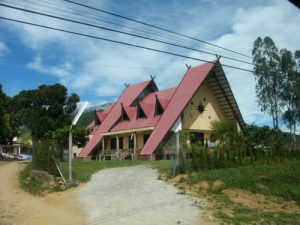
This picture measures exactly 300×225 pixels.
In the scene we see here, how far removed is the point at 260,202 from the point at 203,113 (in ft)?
70.3

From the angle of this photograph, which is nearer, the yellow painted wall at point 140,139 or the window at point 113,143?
the yellow painted wall at point 140,139

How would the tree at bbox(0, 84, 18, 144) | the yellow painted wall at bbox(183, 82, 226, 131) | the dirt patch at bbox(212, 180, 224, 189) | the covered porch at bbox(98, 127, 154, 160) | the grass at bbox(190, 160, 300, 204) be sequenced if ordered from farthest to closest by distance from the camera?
the tree at bbox(0, 84, 18, 144)
the covered porch at bbox(98, 127, 154, 160)
the yellow painted wall at bbox(183, 82, 226, 131)
the dirt patch at bbox(212, 180, 224, 189)
the grass at bbox(190, 160, 300, 204)

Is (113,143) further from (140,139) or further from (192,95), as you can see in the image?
(192,95)

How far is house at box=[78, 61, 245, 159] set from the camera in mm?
31234

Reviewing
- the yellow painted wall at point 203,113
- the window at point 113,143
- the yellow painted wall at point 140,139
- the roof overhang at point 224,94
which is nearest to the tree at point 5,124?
the window at point 113,143

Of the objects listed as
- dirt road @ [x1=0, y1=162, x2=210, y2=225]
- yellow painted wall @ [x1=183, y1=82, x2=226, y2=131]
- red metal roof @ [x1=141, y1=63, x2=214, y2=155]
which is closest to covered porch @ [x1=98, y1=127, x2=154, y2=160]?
red metal roof @ [x1=141, y1=63, x2=214, y2=155]

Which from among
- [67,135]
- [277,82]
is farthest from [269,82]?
[67,135]

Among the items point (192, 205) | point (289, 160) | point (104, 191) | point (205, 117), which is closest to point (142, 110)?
point (205, 117)

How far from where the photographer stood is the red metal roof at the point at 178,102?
30.2m

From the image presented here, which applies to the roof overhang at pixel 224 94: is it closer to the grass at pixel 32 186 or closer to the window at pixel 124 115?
the window at pixel 124 115

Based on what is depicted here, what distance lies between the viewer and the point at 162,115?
106ft

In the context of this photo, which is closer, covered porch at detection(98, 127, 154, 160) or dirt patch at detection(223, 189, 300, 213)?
dirt patch at detection(223, 189, 300, 213)

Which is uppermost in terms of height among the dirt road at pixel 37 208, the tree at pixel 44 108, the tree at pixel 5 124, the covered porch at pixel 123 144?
the tree at pixel 44 108

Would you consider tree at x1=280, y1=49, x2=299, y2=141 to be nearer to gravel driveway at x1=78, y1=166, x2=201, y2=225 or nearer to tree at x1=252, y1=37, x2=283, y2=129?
tree at x1=252, y1=37, x2=283, y2=129
